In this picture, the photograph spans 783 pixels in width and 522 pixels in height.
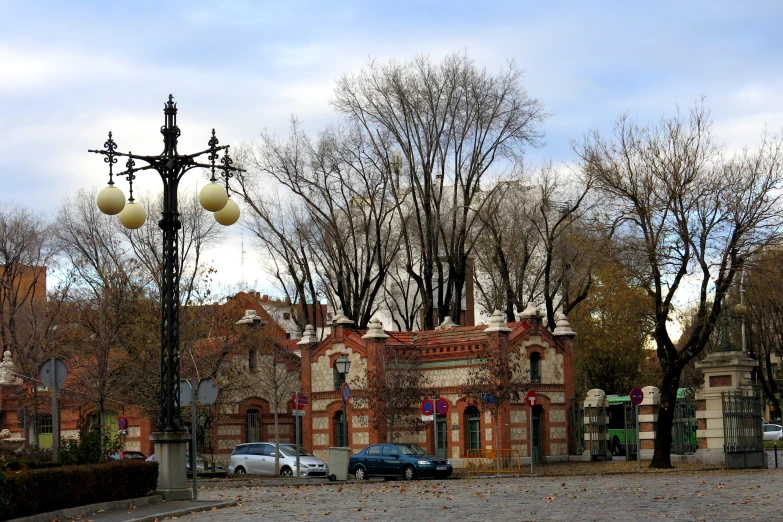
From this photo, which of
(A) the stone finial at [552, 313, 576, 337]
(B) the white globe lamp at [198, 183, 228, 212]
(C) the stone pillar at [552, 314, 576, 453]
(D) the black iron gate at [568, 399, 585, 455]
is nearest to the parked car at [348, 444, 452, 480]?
(C) the stone pillar at [552, 314, 576, 453]

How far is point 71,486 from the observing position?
18828 millimetres

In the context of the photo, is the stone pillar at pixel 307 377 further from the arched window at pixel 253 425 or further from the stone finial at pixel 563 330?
the stone finial at pixel 563 330

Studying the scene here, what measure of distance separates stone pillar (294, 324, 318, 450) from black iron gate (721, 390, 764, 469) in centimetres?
1970

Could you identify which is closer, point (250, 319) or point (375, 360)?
point (375, 360)

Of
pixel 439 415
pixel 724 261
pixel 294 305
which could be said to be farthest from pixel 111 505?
pixel 294 305

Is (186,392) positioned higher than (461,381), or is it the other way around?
(461,381)

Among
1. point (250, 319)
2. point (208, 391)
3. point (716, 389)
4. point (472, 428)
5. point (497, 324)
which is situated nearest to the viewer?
point (208, 391)

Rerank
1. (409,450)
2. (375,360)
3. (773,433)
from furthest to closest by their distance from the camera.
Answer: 1. (773,433)
2. (375,360)
3. (409,450)

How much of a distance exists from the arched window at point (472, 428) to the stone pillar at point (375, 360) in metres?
3.54

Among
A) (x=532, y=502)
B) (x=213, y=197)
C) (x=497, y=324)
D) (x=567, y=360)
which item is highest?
(x=213, y=197)

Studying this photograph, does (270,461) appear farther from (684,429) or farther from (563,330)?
(684,429)

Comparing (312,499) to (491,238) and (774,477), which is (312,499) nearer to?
(774,477)

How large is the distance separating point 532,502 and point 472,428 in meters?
24.5

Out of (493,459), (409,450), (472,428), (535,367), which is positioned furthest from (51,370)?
(535,367)
